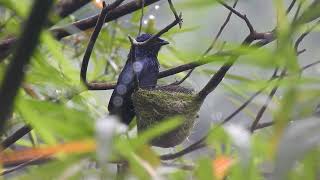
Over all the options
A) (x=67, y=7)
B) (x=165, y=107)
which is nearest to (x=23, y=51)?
(x=67, y=7)

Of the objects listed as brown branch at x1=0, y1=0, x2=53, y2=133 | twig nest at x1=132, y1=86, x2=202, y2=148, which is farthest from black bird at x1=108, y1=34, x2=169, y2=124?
brown branch at x1=0, y1=0, x2=53, y2=133

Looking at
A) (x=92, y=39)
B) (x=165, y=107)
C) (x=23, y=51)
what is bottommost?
(x=165, y=107)

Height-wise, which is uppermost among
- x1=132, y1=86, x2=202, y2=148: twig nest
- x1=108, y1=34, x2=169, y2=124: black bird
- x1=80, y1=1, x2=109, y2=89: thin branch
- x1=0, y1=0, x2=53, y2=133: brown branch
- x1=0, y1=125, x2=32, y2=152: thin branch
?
x1=0, y1=0, x2=53, y2=133: brown branch

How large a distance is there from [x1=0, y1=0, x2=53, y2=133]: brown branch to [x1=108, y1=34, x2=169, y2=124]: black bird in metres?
0.62

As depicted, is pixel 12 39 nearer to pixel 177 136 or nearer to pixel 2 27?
pixel 2 27

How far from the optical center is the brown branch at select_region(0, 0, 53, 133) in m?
0.22

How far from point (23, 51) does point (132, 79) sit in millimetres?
749

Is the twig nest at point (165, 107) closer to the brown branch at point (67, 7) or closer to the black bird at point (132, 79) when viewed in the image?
the black bird at point (132, 79)

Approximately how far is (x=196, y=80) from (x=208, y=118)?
20 cm

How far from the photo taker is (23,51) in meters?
0.23

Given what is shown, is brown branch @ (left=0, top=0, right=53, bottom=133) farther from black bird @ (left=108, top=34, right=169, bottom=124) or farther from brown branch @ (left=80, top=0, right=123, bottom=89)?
black bird @ (left=108, top=34, right=169, bottom=124)

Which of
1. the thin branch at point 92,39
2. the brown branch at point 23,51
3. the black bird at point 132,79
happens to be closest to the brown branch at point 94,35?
the thin branch at point 92,39

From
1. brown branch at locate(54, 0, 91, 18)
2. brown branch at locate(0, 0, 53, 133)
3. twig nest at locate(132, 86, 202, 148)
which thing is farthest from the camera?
twig nest at locate(132, 86, 202, 148)

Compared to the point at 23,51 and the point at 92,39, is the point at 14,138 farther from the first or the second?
the point at 23,51
